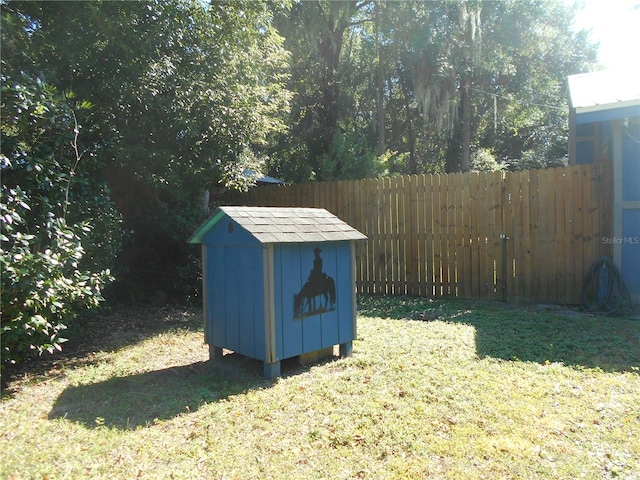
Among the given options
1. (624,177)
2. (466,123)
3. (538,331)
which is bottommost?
(538,331)

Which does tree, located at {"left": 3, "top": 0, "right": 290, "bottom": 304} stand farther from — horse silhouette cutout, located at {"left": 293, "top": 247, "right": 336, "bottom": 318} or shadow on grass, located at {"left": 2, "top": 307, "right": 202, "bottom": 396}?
horse silhouette cutout, located at {"left": 293, "top": 247, "right": 336, "bottom": 318}

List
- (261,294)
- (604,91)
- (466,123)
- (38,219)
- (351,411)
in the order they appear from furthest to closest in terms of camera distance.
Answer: (466,123), (604,91), (38,219), (261,294), (351,411)

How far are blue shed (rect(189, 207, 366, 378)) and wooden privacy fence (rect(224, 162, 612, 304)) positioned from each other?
10.7 feet

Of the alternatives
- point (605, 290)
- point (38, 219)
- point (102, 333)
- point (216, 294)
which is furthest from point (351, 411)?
point (605, 290)

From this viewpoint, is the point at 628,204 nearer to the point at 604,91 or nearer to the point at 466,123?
the point at 604,91

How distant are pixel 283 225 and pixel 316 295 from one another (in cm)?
74

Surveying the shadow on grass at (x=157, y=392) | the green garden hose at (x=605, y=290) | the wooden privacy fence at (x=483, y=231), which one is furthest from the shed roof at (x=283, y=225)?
the green garden hose at (x=605, y=290)

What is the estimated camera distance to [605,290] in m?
6.37

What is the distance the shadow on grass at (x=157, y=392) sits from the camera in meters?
3.35

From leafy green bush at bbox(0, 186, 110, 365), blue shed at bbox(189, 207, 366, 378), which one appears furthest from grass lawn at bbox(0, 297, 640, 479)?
leafy green bush at bbox(0, 186, 110, 365)

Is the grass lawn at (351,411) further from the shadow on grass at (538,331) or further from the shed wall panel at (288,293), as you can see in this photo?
the shed wall panel at (288,293)

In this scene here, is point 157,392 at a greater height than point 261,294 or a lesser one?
lesser

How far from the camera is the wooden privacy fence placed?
6590mm

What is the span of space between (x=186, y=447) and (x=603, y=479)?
2353 millimetres
